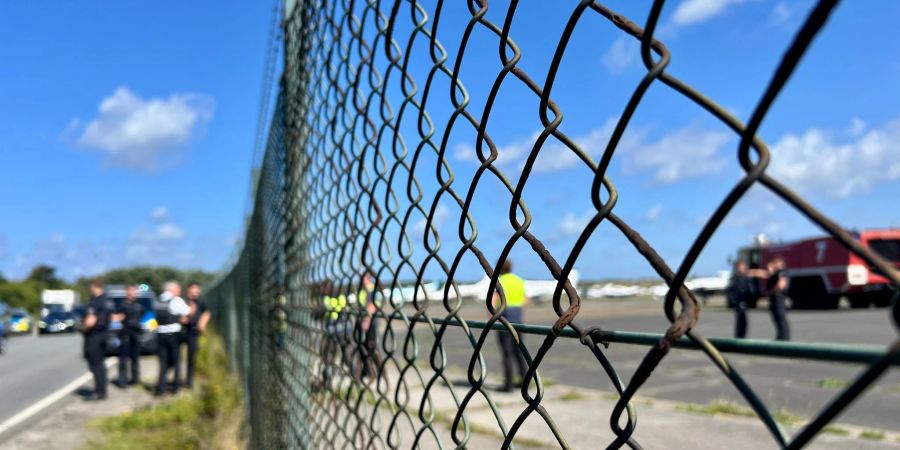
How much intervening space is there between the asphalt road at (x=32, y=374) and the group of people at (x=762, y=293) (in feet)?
34.9

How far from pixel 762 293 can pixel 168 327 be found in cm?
935

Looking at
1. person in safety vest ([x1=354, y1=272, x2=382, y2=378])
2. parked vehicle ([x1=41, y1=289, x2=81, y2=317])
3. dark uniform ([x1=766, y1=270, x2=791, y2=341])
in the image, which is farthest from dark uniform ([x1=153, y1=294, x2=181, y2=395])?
parked vehicle ([x1=41, y1=289, x2=81, y2=317])

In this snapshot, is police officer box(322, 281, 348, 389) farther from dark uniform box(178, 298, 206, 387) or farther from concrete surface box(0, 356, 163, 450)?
Answer: dark uniform box(178, 298, 206, 387)

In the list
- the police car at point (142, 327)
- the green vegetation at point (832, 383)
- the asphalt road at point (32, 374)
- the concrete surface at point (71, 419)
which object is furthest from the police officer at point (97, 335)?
the green vegetation at point (832, 383)

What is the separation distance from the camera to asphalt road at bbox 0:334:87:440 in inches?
497

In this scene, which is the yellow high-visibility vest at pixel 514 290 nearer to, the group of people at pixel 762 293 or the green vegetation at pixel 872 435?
the green vegetation at pixel 872 435

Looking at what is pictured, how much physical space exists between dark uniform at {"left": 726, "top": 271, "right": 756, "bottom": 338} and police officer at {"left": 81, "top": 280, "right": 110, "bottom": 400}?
9547 mm

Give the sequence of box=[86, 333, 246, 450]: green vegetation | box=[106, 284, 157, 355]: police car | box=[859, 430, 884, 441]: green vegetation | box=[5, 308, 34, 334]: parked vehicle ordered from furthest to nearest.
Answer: box=[5, 308, 34, 334]: parked vehicle < box=[106, 284, 157, 355]: police car < box=[86, 333, 246, 450]: green vegetation < box=[859, 430, 884, 441]: green vegetation

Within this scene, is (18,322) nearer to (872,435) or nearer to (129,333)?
(129,333)

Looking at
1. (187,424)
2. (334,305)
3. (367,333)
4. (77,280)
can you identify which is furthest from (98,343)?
(77,280)

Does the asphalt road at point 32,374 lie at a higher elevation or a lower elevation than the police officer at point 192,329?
lower

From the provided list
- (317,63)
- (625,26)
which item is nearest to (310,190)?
(317,63)

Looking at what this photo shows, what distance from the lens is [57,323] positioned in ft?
132

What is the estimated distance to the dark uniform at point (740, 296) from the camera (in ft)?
39.5
